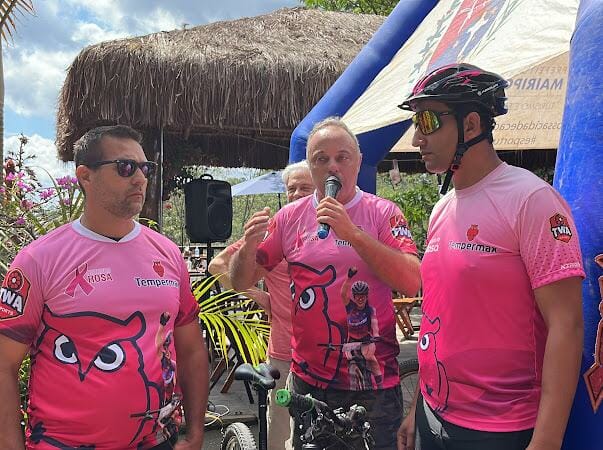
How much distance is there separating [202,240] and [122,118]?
203 centimetres

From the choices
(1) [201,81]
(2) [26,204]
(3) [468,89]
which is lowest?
(2) [26,204]

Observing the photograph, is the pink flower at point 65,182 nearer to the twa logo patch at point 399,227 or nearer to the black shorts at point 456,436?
the twa logo patch at point 399,227

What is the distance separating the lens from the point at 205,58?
8.07 meters

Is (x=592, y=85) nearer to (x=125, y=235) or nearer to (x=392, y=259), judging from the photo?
(x=392, y=259)

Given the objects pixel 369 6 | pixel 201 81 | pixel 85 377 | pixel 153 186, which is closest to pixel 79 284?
pixel 85 377

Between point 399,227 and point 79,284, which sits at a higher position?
point 399,227

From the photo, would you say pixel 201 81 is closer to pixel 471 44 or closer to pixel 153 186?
pixel 153 186

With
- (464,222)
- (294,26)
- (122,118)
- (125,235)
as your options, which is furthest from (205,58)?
(464,222)

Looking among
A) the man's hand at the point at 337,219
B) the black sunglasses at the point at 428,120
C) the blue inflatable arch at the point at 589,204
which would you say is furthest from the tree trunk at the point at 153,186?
the blue inflatable arch at the point at 589,204

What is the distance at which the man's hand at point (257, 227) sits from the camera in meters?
2.50

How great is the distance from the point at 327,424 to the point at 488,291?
2.53 feet

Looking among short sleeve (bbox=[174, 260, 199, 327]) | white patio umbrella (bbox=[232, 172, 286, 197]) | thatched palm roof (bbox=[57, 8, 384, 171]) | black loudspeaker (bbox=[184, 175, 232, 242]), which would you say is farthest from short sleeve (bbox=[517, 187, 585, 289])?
white patio umbrella (bbox=[232, 172, 286, 197])

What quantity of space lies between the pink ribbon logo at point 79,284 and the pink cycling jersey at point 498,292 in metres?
1.10

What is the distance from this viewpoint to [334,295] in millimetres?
2393
